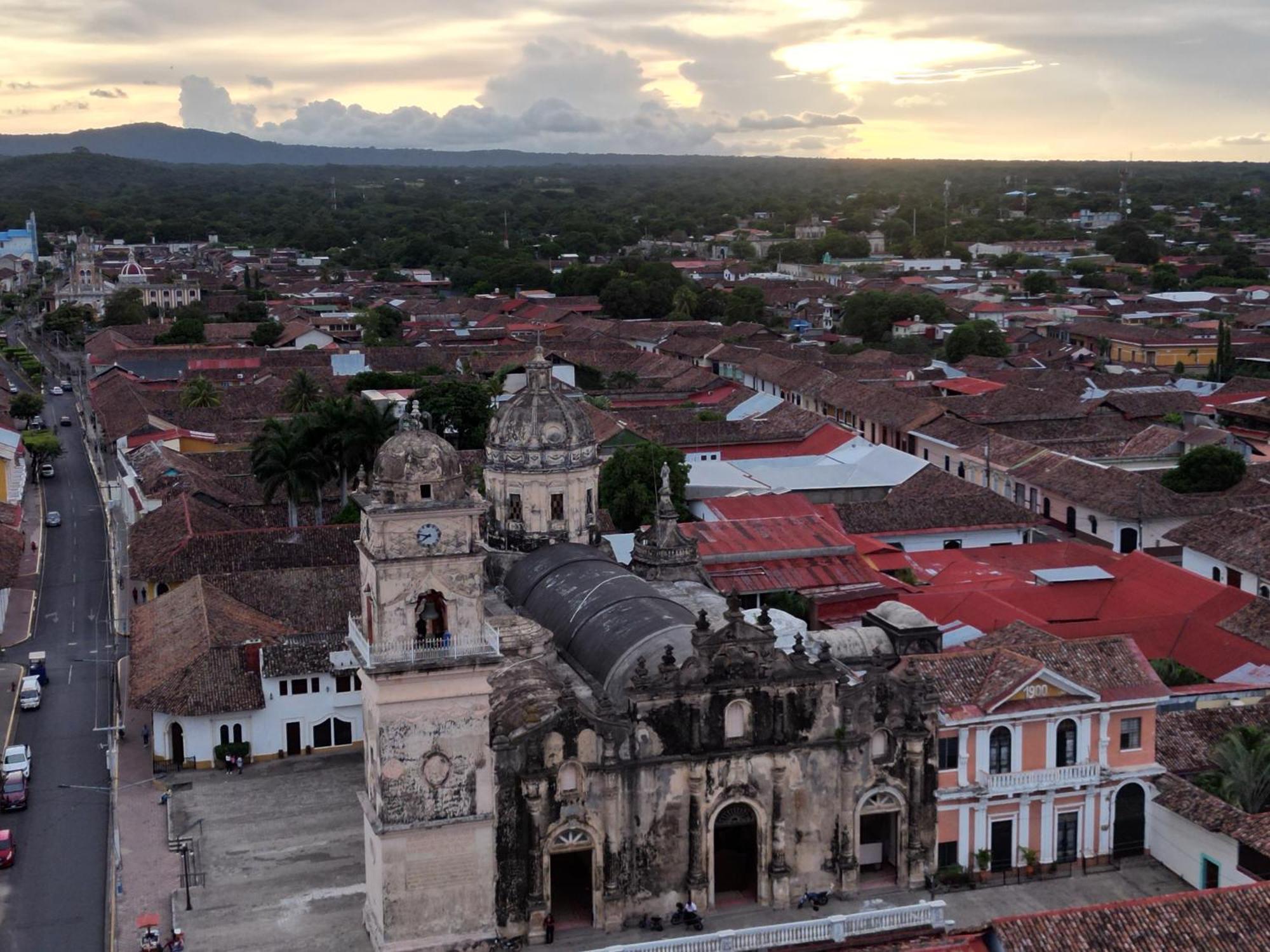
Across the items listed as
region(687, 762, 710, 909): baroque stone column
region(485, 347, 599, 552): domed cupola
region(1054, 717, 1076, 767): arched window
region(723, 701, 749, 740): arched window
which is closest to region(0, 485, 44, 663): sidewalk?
region(485, 347, 599, 552): domed cupola

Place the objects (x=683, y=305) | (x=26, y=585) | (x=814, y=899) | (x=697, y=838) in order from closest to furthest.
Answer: (x=697, y=838)
(x=814, y=899)
(x=26, y=585)
(x=683, y=305)

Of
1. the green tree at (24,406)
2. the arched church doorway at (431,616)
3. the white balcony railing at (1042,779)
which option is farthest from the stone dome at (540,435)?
the green tree at (24,406)

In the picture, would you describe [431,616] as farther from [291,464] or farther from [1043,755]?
[291,464]

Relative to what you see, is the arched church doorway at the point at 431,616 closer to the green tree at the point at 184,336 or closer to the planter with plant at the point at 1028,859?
the planter with plant at the point at 1028,859

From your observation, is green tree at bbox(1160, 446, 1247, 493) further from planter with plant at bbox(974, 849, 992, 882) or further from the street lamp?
the street lamp

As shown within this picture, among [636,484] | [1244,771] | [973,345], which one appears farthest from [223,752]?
[973,345]

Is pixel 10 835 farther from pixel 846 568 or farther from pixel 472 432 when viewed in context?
pixel 472 432
